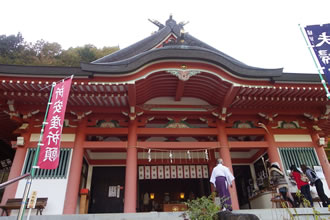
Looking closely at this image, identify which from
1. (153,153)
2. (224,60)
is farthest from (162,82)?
(153,153)

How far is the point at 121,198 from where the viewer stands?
9.25 meters

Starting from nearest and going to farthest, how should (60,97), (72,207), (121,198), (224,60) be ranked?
A: (60,97) → (72,207) → (224,60) → (121,198)

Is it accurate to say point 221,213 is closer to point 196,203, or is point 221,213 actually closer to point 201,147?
point 196,203

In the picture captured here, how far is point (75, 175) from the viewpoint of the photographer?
700 cm

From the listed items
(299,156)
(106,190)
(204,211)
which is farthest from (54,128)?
(299,156)

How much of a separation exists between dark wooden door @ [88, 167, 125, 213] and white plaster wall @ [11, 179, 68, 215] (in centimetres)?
239

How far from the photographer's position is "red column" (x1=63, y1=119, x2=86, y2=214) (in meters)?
6.66

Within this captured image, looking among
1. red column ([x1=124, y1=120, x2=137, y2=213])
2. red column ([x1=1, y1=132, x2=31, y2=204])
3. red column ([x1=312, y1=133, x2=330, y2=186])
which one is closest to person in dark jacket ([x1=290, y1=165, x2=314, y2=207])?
red column ([x1=312, y1=133, x2=330, y2=186])

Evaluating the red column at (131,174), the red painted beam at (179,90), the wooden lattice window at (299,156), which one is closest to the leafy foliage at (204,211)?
the red column at (131,174)

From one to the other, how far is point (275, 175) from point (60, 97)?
6173 millimetres

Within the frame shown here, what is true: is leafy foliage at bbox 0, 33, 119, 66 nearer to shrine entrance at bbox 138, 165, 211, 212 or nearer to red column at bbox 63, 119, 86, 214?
shrine entrance at bbox 138, 165, 211, 212

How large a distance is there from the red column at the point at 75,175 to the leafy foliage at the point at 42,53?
2217 cm

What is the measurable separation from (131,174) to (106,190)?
2.86 m

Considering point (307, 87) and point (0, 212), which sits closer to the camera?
point (307, 87)
